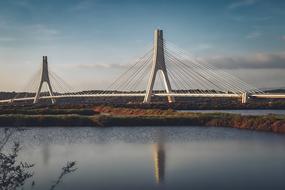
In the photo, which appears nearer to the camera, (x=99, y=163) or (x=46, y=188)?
(x=46, y=188)

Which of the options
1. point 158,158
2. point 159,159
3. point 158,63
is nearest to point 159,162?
point 159,159

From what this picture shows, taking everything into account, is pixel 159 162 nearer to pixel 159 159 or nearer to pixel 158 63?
pixel 159 159

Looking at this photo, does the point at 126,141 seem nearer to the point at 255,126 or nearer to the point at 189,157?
the point at 189,157

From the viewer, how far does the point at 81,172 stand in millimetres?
11453

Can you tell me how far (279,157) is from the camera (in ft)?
45.4

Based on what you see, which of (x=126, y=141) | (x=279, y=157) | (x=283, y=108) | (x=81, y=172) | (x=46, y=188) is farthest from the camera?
(x=283, y=108)

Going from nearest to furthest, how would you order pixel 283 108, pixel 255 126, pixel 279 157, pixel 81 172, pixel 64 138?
pixel 81 172
pixel 279 157
pixel 64 138
pixel 255 126
pixel 283 108

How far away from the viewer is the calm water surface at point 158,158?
10273 mm

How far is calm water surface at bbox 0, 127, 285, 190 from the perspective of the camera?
33.7 ft

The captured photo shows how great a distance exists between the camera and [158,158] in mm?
13820

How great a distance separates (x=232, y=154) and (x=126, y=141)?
496 cm

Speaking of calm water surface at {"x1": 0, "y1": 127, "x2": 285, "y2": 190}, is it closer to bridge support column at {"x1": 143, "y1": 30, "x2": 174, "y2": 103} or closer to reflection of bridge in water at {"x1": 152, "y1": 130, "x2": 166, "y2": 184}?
reflection of bridge in water at {"x1": 152, "y1": 130, "x2": 166, "y2": 184}

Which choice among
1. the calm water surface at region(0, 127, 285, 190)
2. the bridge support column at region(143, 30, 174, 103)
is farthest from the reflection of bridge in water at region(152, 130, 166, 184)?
the bridge support column at region(143, 30, 174, 103)

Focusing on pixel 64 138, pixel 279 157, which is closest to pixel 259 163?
pixel 279 157
